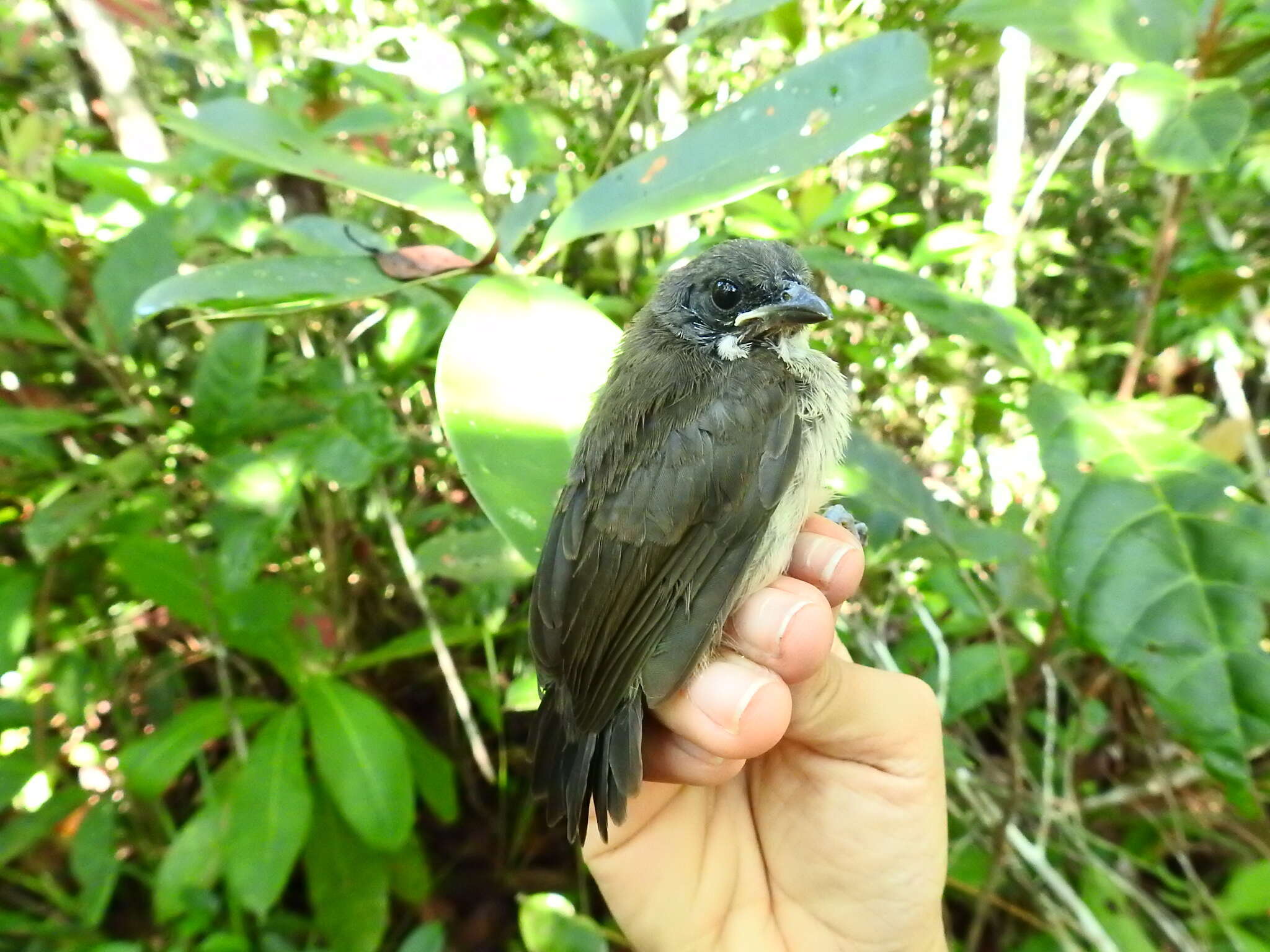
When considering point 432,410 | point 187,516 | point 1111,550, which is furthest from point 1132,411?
point 187,516

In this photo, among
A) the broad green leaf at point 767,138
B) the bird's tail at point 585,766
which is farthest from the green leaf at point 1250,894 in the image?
the broad green leaf at point 767,138

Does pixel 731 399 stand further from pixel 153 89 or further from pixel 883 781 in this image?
pixel 153 89

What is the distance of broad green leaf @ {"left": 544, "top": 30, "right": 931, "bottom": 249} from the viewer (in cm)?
104

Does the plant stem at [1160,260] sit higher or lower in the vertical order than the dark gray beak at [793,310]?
higher

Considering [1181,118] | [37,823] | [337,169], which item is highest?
[1181,118]

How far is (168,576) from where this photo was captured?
5.79ft

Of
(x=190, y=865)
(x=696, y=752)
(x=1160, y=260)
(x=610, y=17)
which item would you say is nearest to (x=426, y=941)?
(x=190, y=865)

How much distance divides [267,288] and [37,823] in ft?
5.79

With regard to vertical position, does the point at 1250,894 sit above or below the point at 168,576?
below

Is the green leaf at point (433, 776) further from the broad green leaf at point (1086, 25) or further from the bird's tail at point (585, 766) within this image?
the broad green leaf at point (1086, 25)

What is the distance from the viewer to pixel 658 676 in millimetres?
1249

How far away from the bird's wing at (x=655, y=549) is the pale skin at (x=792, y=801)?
0.08 metres

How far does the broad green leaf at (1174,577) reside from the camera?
929 millimetres

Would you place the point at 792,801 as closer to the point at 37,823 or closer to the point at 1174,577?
the point at 1174,577
